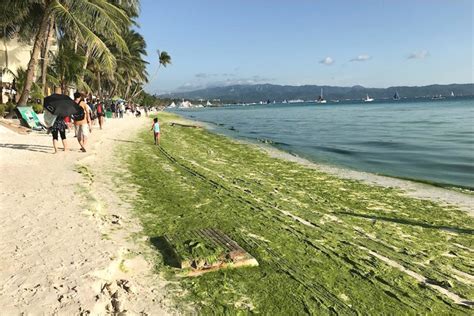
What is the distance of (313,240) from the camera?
20.8 ft

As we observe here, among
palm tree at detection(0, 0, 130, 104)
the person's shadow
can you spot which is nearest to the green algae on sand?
the person's shadow

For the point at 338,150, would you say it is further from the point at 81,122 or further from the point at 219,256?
the point at 219,256

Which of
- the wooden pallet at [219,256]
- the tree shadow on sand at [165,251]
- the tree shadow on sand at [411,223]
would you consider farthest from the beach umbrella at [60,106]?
the tree shadow on sand at [411,223]

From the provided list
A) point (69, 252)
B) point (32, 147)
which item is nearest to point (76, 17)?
point (32, 147)

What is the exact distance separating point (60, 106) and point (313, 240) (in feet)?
30.4

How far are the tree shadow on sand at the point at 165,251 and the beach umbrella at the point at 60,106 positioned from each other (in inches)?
313

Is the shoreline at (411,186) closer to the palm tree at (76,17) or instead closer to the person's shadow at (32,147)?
the person's shadow at (32,147)

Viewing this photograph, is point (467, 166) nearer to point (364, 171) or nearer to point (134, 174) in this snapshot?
point (364, 171)

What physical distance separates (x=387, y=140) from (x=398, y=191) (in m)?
16.3

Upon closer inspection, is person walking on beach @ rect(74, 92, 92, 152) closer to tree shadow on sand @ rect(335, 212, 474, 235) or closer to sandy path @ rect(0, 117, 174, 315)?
sandy path @ rect(0, 117, 174, 315)

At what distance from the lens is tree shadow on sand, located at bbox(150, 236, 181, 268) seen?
194 inches

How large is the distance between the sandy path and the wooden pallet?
1.31ft

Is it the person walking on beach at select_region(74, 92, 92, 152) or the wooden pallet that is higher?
the person walking on beach at select_region(74, 92, 92, 152)

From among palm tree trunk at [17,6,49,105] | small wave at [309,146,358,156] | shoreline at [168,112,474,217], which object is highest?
palm tree trunk at [17,6,49,105]
